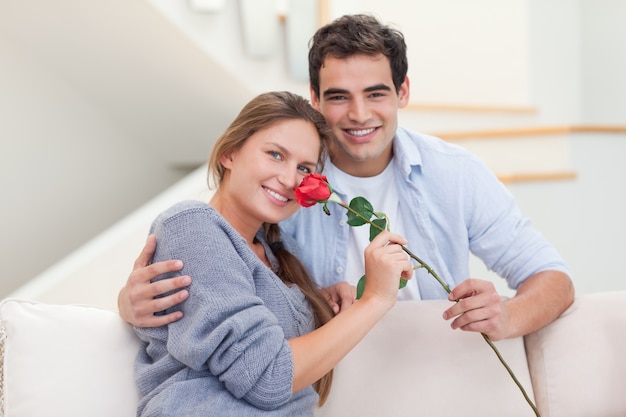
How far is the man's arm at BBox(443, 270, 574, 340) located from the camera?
143 centimetres

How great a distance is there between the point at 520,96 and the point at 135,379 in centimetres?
319

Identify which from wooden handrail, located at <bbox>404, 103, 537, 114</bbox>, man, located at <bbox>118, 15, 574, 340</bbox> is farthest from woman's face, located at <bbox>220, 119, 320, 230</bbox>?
wooden handrail, located at <bbox>404, 103, 537, 114</bbox>

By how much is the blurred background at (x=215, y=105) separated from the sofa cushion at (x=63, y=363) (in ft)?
4.55

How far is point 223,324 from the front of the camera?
1156 mm

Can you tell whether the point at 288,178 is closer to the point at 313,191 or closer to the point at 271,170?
the point at 271,170

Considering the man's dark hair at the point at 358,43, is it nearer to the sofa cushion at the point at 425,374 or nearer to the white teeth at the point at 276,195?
the white teeth at the point at 276,195

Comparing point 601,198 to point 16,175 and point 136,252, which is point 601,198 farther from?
point 16,175

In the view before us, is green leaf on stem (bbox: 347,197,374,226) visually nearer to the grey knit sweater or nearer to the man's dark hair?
the grey knit sweater

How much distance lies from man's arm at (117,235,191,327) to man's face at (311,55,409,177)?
64 cm

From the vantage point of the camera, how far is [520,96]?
4.02 metres

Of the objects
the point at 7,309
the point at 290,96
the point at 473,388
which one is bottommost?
the point at 473,388

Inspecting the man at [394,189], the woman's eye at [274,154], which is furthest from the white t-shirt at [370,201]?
the woman's eye at [274,154]

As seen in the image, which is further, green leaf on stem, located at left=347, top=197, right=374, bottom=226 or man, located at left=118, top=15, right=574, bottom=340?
man, located at left=118, top=15, right=574, bottom=340

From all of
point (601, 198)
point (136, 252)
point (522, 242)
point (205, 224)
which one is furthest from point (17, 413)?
point (601, 198)
